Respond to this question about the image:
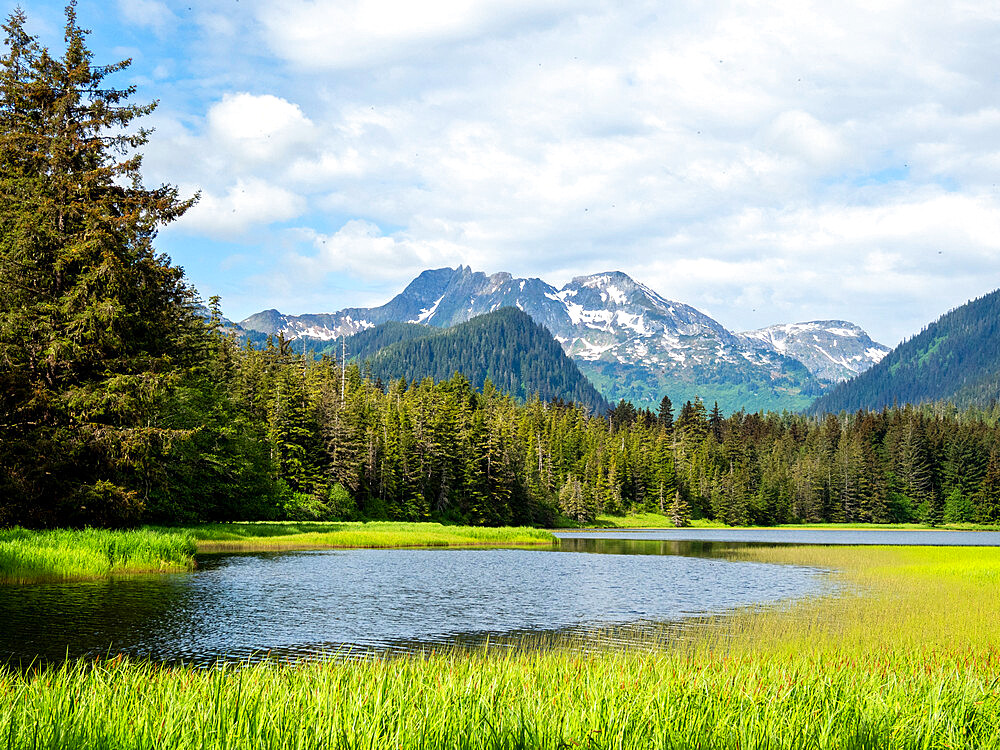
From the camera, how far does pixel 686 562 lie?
5644 centimetres

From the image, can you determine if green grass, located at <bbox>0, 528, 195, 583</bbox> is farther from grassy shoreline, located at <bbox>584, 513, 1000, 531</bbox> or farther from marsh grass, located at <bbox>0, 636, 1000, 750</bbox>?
grassy shoreline, located at <bbox>584, 513, 1000, 531</bbox>

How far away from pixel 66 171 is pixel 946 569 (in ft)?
188

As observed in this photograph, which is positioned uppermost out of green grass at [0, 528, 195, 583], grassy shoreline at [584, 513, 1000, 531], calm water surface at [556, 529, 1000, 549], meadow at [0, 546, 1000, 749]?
meadow at [0, 546, 1000, 749]

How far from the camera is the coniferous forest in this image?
37.5 meters

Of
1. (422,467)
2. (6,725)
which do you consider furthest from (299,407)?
(6,725)

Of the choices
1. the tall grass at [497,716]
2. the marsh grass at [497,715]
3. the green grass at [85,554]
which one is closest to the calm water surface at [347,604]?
the green grass at [85,554]

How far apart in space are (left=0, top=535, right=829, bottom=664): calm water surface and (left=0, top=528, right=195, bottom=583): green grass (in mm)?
1384

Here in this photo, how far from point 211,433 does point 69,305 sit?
93.0 feet

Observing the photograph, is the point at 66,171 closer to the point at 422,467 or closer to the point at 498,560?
the point at 498,560

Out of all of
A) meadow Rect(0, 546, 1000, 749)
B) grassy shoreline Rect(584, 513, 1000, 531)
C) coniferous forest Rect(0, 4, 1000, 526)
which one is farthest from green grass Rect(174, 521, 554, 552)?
grassy shoreline Rect(584, 513, 1000, 531)

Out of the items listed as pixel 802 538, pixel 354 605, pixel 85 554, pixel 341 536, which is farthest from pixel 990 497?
pixel 85 554

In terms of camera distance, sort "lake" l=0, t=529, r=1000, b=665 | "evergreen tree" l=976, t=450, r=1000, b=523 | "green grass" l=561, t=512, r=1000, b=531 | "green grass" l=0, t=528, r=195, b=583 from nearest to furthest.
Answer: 1. "lake" l=0, t=529, r=1000, b=665
2. "green grass" l=0, t=528, r=195, b=583
3. "green grass" l=561, t=512, r=1000, b=531
4. "evergreen tree" l=976, t=450, r=1000, b=523

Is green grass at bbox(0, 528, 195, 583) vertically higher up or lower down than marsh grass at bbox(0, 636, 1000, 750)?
lower down

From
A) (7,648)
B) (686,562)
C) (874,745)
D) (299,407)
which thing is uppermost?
(299,407)
